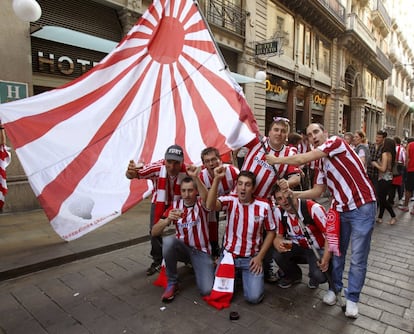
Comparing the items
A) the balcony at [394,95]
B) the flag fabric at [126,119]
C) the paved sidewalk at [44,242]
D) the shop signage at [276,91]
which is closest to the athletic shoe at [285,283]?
the flag fabric at [126,119]

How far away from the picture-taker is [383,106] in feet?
110

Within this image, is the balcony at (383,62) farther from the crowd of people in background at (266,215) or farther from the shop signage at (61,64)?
the crowd of people in background at (266,215)

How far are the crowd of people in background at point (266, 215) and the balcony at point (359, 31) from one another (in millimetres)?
21739

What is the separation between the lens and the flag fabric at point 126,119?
3209 mm

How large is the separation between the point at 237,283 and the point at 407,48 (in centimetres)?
5420

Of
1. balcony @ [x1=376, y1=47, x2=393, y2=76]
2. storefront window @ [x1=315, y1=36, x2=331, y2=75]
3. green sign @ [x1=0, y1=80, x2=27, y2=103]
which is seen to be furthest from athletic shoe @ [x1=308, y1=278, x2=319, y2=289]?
balcony @ [x1=376, y1=47, x2=393, y2=76]

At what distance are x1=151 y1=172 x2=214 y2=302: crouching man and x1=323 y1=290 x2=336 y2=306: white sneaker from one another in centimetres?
119

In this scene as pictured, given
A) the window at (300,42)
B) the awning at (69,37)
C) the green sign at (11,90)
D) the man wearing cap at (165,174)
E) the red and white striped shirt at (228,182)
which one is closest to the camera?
the man wearing cap at (165,174)

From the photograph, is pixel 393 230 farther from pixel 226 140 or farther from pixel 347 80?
pixel 347 80

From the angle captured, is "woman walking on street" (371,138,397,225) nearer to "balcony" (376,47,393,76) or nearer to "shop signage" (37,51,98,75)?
"shop signage" (37,51,98,75)

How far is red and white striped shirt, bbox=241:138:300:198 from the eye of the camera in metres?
3.45

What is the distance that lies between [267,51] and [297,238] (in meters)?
10.5

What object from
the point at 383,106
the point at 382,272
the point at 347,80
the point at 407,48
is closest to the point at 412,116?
the point at 407,48

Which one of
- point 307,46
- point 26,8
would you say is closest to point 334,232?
point 26,8
